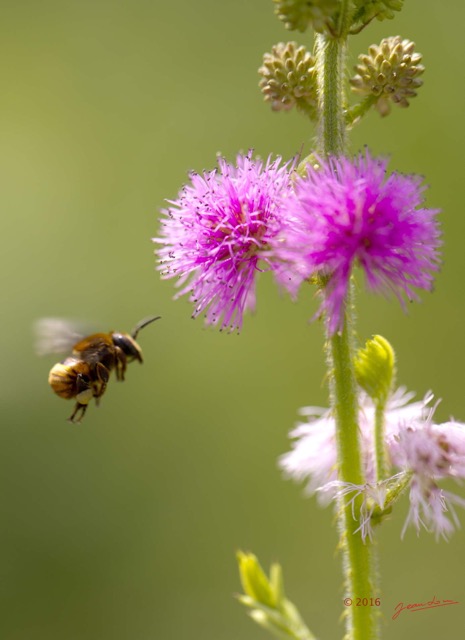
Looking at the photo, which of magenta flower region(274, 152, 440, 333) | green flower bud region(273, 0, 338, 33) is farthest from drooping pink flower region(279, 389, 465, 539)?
green flower bud region(273, 0, 338, 33)

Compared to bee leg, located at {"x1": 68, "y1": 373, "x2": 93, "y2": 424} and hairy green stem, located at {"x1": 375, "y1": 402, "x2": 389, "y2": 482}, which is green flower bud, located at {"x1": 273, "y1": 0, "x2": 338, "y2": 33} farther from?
bee leg, located at {"x1": 68, "y1": 373, "x2": 93, "y2": 424}

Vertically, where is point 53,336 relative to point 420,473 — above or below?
above

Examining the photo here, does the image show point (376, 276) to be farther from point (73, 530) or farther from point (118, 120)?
point (118, 120)

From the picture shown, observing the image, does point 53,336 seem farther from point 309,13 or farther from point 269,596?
point 309,13

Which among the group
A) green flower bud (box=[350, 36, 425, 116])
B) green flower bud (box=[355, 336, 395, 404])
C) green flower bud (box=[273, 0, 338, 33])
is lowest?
green flower bud (box=[355, 336, 395, 404])

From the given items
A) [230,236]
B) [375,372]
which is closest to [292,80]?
[230,236]
